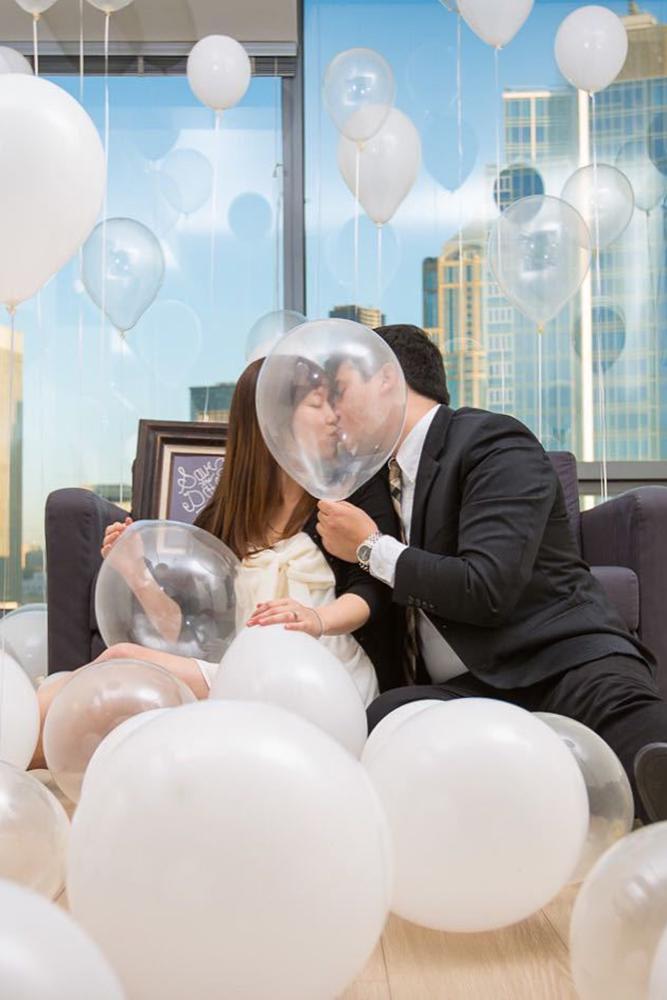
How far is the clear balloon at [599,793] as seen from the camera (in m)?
1.22

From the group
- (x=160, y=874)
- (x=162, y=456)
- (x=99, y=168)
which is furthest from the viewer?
(x=162, y=456)

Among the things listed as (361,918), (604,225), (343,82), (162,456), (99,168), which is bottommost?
(361,918)

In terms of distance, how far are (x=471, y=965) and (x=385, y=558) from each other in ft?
2.59

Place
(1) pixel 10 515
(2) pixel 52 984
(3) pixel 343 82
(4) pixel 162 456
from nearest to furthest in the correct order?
(2) pixel 52 984
(4) pixel 162 456
(3) pixel 343 82
(1) pixel 10 515

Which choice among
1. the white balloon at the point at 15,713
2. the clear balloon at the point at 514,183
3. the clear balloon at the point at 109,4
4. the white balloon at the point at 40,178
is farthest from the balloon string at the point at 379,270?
Result: the white balloon at the point at 15,713

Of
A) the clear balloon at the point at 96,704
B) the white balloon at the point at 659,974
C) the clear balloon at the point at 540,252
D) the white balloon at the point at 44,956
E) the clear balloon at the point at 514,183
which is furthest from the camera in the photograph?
the clear balloon at the point at 514,183

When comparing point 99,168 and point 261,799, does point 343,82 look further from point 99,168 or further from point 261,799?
point 261,799

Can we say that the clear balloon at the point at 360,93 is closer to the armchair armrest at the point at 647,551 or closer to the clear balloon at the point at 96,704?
the armchair armrest at the point at 647,551

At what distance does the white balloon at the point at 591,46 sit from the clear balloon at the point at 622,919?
11.2 ft

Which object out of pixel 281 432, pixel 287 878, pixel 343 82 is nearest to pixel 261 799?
pixel 287 878

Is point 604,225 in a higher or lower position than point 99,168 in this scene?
higher

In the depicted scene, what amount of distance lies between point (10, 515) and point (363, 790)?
4050 millimetres

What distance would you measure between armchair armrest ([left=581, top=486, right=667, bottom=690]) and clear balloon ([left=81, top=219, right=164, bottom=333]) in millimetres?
1904

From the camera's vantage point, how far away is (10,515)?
4645 millimetres
